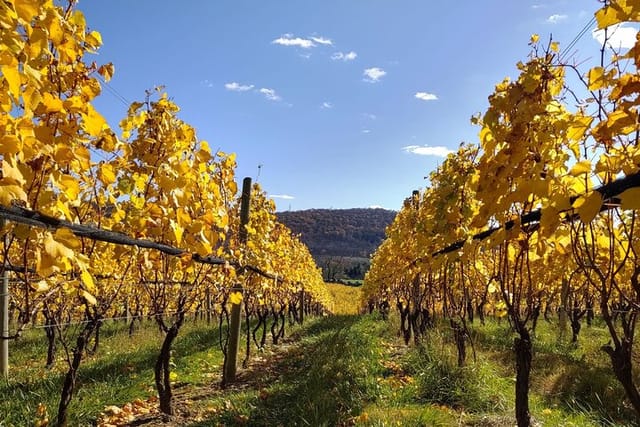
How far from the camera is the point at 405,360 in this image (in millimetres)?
7160

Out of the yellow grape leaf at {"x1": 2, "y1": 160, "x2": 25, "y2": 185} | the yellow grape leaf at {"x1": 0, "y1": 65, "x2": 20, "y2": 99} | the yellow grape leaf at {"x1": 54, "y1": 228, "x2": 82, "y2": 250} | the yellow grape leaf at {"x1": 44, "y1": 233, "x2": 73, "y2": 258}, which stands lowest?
the yellow grape leaf at {"x1": 44, "y1": 233, "x2": 73, "y2": 258}

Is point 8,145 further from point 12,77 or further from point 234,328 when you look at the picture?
point 234,328

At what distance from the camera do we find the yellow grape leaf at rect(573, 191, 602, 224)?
1.22m

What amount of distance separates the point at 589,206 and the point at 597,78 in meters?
0.51

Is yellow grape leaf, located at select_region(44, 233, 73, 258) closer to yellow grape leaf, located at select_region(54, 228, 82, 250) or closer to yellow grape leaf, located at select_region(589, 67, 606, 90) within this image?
yellow grape leaf, located at select_region(54, 228, 82, 250)

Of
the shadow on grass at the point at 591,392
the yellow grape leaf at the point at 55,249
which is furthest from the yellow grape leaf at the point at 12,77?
the shadow on grass at the point at 591,392

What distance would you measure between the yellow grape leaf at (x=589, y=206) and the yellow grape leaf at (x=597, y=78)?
17.2 inches

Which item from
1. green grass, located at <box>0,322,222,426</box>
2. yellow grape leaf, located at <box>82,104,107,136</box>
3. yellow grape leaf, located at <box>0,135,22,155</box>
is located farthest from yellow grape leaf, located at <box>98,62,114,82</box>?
green grass, located at <box>0,322,222,426</box>

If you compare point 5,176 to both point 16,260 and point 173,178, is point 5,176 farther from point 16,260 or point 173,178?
point 16,260

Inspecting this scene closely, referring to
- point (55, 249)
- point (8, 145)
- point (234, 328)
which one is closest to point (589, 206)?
point (55, 249)

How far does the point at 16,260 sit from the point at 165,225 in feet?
23.3

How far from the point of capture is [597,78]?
145cm

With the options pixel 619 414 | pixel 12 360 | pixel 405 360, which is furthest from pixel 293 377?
pixel 12 360

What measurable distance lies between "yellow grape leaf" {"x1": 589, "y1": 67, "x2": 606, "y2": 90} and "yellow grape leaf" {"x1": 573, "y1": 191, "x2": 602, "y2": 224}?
0.44m
